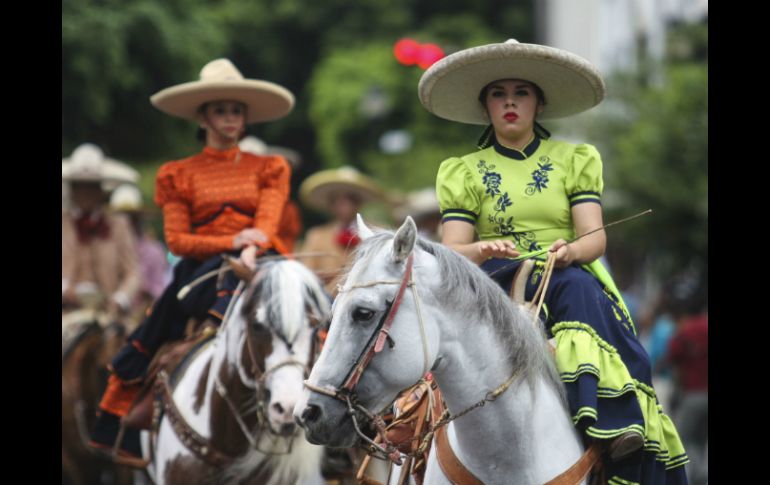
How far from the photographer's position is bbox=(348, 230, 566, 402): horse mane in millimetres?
5109

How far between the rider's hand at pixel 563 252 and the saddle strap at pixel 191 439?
2.78 m

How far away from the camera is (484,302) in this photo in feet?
17.1

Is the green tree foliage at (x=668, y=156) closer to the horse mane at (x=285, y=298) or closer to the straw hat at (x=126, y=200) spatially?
the straw hat at (x=126, y=200)

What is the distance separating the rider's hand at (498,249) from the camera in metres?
5.57

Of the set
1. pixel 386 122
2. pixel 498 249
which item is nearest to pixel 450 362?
pixel 498 249

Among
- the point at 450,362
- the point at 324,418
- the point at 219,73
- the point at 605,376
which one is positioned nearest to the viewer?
the point at 324,418

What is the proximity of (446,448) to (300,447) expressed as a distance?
2129 millimetres

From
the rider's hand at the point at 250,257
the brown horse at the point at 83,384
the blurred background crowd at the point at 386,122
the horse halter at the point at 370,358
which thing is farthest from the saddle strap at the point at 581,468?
the brown horse at the point at 83,384

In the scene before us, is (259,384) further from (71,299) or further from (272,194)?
(71,299)

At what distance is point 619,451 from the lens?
213 inches

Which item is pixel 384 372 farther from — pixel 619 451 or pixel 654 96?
pixel 654 96

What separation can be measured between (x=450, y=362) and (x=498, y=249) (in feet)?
2.18

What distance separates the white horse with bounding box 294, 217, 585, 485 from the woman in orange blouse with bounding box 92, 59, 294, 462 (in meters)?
3.06

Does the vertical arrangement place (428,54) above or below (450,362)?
above
